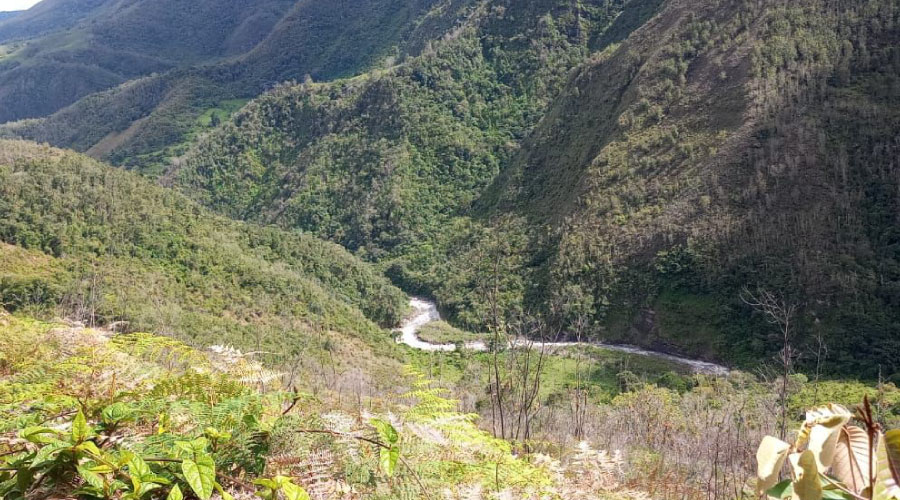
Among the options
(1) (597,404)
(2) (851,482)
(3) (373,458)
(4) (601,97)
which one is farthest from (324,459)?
(4) (601,97)

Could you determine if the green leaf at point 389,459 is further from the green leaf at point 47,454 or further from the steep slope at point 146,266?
the steep slope at point 146,266

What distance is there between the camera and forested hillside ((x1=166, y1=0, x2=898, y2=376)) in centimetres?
4444

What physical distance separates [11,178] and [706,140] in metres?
54.8

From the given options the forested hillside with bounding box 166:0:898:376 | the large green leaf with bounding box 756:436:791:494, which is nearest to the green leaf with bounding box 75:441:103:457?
the large green leaf with bounding box 756:436:791:494

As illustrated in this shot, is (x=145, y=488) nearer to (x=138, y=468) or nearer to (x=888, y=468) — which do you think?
(x=138, y=468)

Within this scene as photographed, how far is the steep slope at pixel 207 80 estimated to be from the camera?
127875mm

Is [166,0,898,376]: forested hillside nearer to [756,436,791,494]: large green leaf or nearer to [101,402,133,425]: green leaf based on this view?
[101,402,133,425]: green leaf

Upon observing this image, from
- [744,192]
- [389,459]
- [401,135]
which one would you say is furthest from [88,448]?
[401,135]

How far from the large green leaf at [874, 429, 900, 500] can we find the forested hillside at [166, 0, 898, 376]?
146 feet

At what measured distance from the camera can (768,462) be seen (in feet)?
6.33

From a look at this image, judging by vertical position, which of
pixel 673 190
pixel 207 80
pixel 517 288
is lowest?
pixel 517 288

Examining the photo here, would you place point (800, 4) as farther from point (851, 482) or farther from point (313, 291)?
point (851, 482)

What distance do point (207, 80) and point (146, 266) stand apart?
129900 millimetres

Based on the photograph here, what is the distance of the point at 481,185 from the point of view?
86.1 metres
